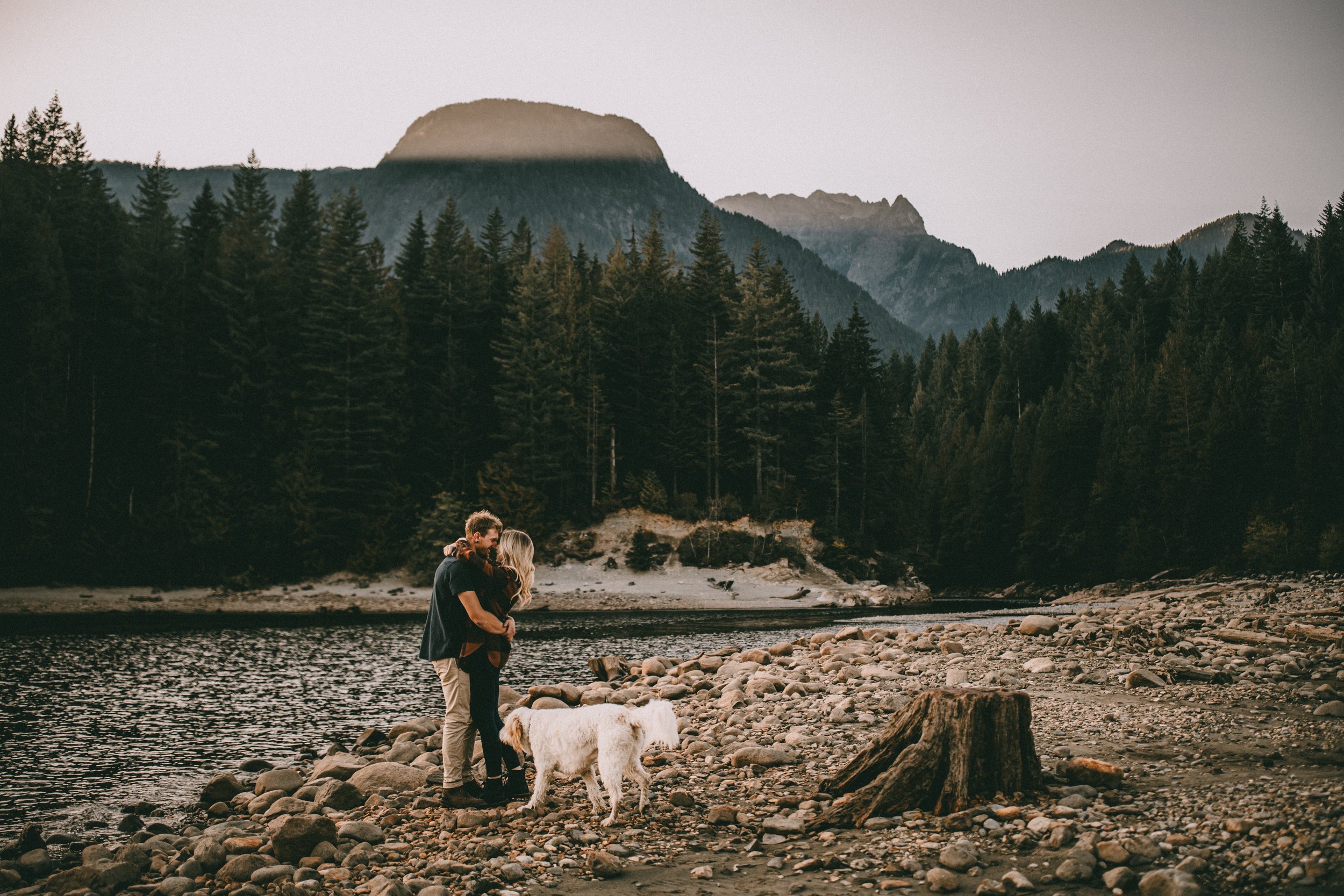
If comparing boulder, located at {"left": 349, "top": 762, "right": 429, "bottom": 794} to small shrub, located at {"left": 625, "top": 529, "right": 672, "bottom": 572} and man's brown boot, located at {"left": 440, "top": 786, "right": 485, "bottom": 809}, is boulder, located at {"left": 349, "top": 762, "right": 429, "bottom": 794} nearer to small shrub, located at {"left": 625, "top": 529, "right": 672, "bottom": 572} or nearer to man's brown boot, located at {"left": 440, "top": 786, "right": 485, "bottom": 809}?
man's brown boot, located at {"left": 440, "top": 786, "right": 485, "bottom": 809}

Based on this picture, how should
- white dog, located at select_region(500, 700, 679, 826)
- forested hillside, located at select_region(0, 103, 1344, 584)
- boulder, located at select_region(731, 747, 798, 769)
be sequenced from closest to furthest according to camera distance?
1. white dog, located at select_region(500, 700, 679, 826)
2. boulder, located at select_region(731, 747, 798, 769)
3. forested hillside, located at select_region(0, 103, 1344, 584)

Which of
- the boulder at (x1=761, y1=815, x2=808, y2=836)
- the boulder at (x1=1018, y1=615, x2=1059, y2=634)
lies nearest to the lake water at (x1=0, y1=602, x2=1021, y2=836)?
the boulder at (x1=761, y1=815, x2=808, y2=836)

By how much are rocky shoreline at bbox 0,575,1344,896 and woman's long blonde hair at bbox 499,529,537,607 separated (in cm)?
192

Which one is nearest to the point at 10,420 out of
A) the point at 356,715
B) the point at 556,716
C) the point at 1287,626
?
the point at 356,715

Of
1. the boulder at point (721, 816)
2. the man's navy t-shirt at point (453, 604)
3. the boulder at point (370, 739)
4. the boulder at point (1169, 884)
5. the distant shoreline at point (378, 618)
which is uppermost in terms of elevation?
the man's navy t-shirt at point (453, 604)

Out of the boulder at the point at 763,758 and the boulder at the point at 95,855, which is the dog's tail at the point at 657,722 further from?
the boulder at the point at 95,855

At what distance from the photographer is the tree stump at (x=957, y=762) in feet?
20.4

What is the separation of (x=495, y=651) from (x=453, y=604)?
0.56 m

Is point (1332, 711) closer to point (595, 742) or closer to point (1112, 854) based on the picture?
point (1112, 854)

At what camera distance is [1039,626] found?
53.8 ft

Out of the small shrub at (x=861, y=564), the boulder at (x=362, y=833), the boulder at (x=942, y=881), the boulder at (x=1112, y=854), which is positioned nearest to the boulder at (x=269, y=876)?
the boulder at (x=362, y=833)

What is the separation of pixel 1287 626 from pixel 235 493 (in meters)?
48.3

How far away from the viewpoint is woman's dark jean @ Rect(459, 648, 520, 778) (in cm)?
686

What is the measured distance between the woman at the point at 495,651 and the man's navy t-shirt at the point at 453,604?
0.18ft
